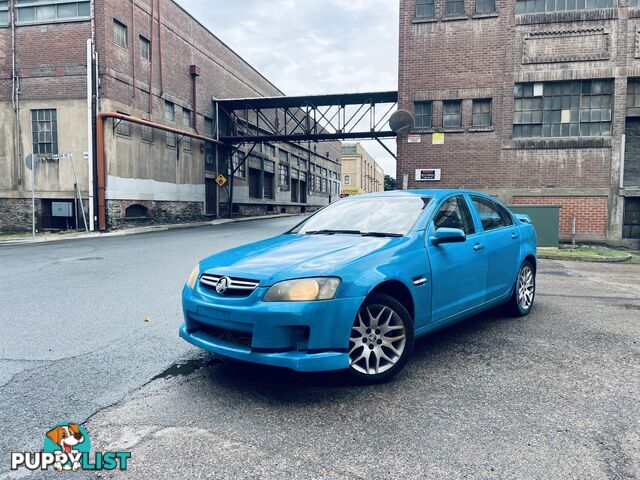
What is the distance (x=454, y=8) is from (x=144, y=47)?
15188mm

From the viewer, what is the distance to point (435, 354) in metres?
4.43

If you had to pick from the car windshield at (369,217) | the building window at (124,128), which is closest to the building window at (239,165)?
the building window at (124,128)

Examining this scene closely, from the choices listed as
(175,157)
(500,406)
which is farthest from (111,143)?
(500,406)

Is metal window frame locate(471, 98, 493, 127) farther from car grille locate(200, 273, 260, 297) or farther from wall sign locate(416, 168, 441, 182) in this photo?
car grille locate(200, 273, 260, 297)

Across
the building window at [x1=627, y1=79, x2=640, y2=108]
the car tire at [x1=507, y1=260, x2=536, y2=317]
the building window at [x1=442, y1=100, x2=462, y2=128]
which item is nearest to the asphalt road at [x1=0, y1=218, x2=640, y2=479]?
the car tire at [x1=507, y1=260, x2=536, y2=317]

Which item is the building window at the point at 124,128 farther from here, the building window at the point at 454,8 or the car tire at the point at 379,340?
the car tire at the point at 379,340

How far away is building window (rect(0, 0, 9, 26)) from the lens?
2194 cm

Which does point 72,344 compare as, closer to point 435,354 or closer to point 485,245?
point 435,354

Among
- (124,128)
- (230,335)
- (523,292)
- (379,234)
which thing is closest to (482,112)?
(523,292)

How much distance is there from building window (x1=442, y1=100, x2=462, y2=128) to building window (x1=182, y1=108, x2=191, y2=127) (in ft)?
52.9

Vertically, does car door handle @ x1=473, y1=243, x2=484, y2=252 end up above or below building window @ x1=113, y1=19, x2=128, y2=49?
below

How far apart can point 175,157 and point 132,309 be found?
2200 centimetres

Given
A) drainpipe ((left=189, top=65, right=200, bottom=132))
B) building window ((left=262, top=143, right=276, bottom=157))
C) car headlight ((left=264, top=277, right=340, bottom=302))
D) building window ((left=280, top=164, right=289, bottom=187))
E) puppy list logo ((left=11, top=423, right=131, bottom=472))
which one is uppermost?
drainpipe ((left=189, top=65, right=200, bottom=132))

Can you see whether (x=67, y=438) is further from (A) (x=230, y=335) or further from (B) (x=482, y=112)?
(B) (x=482, y=112)
